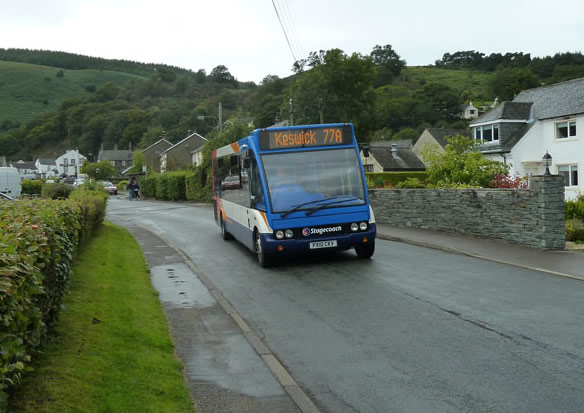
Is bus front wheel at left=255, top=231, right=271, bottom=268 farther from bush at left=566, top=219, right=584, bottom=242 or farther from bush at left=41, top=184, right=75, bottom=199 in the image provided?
bush at left=41, top=184, right=75, bottom=199

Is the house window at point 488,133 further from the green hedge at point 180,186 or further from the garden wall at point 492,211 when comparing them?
the garden wall at point 492,211

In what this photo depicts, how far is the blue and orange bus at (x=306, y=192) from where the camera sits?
1218 cm

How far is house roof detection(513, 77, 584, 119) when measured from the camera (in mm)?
38719

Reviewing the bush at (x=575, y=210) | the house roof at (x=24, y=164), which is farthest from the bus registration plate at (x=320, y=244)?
the house roof at (x=24, y=164)

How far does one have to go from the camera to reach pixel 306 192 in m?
12.4

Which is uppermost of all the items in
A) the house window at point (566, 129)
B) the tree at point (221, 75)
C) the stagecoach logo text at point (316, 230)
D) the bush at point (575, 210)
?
the tree at point (221, 75)

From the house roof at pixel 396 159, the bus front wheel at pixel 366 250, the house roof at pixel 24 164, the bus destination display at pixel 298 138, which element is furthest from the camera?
the house roof at pixel 24 164

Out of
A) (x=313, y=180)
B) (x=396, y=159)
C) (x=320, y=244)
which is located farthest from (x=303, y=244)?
(x=396, y=159)

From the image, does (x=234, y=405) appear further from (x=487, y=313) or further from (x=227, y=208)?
(x=227, y=208)

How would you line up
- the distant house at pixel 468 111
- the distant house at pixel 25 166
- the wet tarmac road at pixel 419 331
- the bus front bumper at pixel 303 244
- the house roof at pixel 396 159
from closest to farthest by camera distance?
the wet tarmac road at pixel 419 331
the bus front bumper at pixel 303 244
the house roof at pixel 396 159
the distant house at pixel 468 111
the distant house at pixel 25 166

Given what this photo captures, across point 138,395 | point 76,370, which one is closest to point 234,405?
point 138,395

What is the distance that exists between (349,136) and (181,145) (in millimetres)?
94059

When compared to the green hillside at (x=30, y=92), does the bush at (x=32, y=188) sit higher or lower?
lower

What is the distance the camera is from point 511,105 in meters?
45.3
